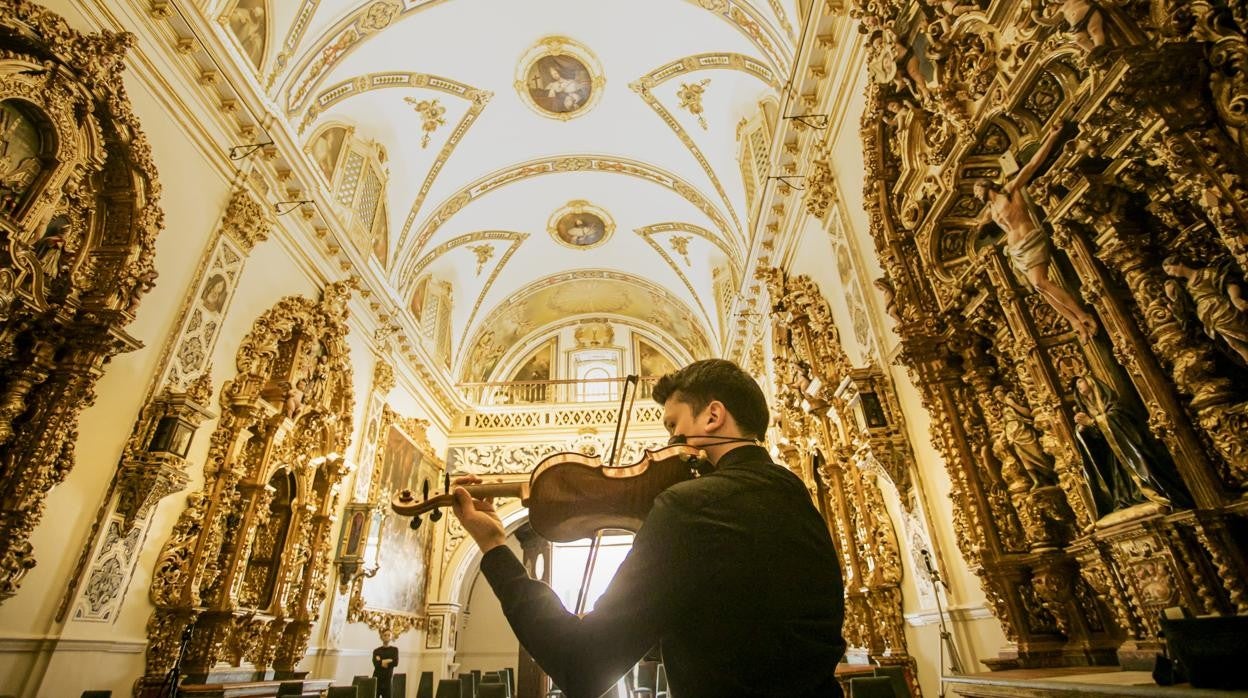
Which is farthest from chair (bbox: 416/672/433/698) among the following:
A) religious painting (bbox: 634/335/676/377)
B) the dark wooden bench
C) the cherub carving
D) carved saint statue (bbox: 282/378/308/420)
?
religious painting (bbox: 634/335/676/377)

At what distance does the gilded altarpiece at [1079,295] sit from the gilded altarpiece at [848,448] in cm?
90

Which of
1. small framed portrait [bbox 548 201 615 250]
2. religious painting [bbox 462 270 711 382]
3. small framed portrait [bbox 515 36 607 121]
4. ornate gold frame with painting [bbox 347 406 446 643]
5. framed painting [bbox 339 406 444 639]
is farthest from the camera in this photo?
religious painting [bbox 462 270 711 382]

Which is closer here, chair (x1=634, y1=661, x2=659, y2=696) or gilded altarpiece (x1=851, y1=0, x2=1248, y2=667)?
gilded altarpiece (x1=851, y1=0, x2=1248, y2=667)

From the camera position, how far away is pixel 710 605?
3.83 feet

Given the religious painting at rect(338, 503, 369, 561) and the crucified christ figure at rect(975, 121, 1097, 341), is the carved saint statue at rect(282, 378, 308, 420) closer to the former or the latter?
the religious painting at rect(338, 503, 369, 561)

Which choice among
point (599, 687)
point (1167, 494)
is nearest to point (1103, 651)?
point (1167, 494)

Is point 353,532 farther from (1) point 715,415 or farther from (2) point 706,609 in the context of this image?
(2) point 706,609

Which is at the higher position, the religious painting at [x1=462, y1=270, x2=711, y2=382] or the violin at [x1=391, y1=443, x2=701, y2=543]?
the religious painting at [x1=462, y1=270, x2=711, y2=382]

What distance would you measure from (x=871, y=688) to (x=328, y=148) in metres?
9.92

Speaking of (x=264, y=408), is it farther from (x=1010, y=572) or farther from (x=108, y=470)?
(x=1010, y=572)

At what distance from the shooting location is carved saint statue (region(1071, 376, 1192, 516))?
2878mm

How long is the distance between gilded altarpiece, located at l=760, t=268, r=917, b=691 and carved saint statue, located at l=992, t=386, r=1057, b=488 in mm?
1217

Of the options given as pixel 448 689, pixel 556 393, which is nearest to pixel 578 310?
pixel 556 393

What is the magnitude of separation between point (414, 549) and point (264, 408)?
20.8 ft
